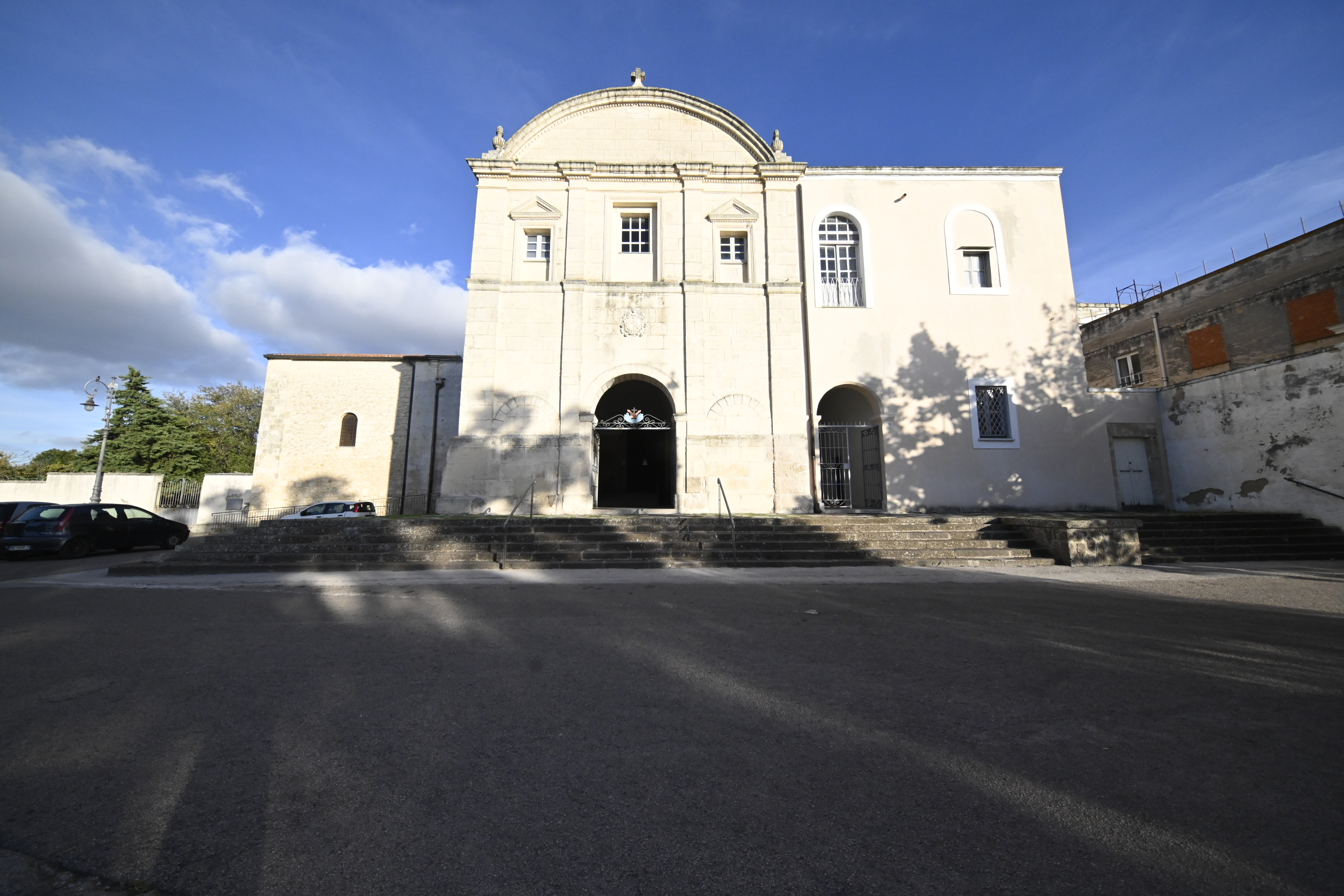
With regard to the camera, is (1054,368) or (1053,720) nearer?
(1053,720)

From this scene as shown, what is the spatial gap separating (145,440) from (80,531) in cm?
2040

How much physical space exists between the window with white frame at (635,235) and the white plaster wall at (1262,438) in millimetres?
15599

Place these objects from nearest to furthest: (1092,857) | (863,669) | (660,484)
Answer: (1092,857), (863,669), (660,484)

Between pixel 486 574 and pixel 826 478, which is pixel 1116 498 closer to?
pixel 826 478

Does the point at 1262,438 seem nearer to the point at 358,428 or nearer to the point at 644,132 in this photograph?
the point at 644,132

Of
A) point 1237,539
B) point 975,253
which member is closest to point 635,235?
point 975,253

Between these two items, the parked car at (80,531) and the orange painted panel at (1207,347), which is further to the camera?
the orange painted panel at (1207,347)

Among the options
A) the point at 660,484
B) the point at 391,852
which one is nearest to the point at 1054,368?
the point at 660,484

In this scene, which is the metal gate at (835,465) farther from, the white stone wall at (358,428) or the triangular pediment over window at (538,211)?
the white stone wall at (358,428)

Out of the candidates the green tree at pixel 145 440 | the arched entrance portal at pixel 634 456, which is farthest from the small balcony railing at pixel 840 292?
the green tree at pixel 145 440

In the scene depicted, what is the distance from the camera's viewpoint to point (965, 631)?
518cm

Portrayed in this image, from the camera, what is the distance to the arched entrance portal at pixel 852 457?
1541cm

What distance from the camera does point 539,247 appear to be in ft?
52.2

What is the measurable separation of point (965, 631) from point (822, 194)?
14575mm
